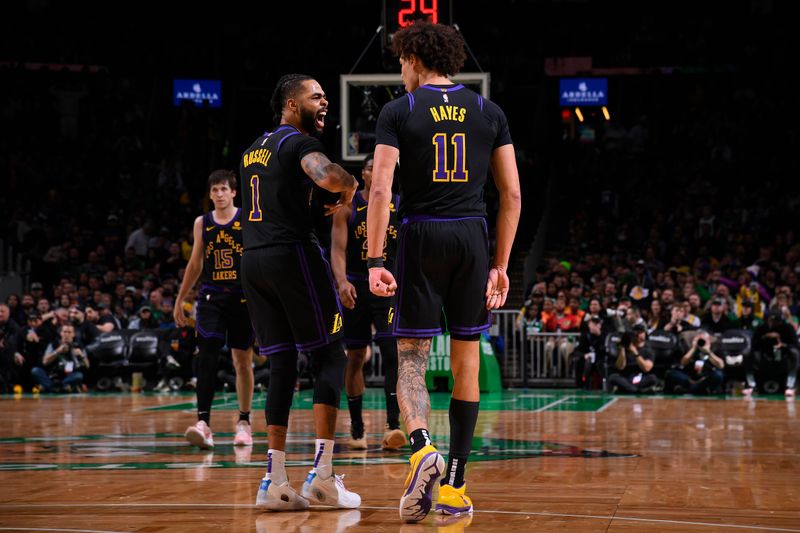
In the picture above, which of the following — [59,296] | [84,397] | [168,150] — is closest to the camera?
[84,397]

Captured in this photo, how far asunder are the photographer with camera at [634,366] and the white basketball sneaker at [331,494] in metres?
11.8

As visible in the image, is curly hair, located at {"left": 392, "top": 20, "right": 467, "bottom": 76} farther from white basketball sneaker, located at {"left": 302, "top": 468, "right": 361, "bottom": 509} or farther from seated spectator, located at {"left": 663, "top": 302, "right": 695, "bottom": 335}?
seated spectator, located at {"left": 663, "top": 302, "right": 695, "bottom": 335}

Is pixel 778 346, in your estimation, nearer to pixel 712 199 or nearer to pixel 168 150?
pixel 712 199

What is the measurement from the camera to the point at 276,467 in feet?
18.3

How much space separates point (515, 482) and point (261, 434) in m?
3.85

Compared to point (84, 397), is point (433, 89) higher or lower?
higher

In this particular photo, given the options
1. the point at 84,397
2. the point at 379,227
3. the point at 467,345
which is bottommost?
the point at 84,397

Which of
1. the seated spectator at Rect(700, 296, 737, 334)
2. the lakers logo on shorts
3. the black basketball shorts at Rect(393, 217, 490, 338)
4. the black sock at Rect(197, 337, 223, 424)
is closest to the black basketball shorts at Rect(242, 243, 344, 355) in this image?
the lakers logo on shorts

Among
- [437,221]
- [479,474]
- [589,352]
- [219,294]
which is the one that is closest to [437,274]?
[437,221]

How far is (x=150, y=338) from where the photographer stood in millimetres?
17969

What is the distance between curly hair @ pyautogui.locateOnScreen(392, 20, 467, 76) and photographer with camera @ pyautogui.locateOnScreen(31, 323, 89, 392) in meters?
13.4

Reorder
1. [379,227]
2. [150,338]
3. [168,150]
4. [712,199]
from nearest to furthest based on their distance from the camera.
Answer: [379,227], [150,338], [712,199], [168,150]

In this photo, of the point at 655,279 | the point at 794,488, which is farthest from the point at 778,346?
the point at 794,488

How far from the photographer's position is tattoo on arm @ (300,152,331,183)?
5656 mm
